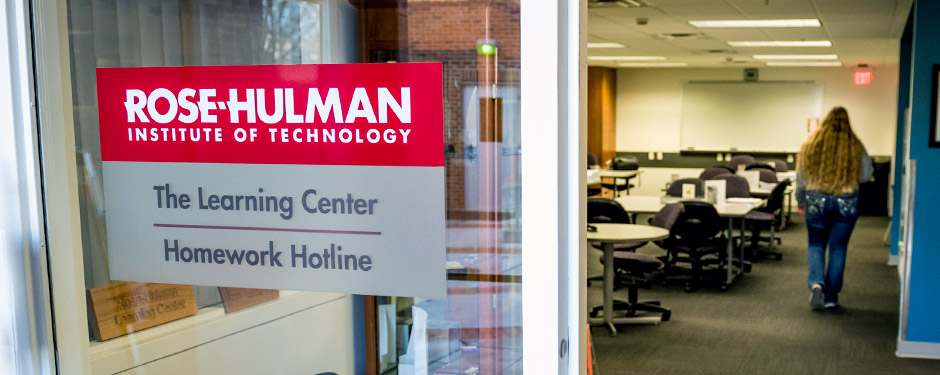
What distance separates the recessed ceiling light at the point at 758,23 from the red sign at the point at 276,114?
6.83m

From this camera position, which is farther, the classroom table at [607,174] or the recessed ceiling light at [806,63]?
the recessed ceiling light at [806,63]

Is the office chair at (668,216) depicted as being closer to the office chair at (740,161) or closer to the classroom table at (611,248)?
the classroom table at (611,248)

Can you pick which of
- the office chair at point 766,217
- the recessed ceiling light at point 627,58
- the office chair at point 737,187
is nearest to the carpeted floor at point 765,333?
the office chair at point 766,217

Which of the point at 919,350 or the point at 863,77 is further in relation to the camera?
the point at 863,77

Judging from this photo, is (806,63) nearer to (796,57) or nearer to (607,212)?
(796,57)

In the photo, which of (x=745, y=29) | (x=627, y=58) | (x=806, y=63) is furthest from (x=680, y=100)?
(x=745, y=29)

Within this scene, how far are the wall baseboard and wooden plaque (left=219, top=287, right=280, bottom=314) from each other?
4.53m

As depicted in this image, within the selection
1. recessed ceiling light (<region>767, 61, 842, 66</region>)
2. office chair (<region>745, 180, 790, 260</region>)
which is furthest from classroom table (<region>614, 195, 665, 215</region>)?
recessed ceiling light (<region>767, 61, 842, 66</region>)

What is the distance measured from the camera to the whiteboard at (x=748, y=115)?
15.3 metres

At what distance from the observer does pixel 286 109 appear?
193 cm

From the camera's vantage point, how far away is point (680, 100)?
16.2 m

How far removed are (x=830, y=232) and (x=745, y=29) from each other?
10.6ft

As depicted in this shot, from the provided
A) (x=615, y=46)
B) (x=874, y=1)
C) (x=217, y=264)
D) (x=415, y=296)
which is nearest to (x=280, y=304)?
(x=217, y=264)

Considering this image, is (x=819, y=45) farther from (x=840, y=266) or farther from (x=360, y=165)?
(x=360, y=165)
